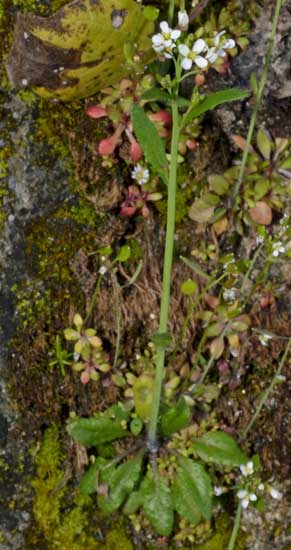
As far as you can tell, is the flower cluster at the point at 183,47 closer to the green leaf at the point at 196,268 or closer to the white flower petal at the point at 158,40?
the white flower petal at the point at 158,40

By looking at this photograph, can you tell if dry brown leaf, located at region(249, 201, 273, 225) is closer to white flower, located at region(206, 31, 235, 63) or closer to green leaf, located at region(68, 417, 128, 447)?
white flower, located at region(206, 31, 235, 63)

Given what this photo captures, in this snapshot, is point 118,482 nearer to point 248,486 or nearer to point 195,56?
point 248,486

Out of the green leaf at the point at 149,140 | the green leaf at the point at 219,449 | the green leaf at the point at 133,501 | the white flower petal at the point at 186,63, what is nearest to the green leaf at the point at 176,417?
the green leaf at the point at 219,449

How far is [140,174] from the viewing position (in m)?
3.10

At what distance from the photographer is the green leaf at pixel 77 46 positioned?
2.81m

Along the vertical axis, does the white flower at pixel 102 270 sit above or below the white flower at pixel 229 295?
above

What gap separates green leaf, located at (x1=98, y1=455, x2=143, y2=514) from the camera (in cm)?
296

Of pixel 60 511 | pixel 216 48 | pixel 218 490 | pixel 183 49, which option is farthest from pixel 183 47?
pixel 60 511

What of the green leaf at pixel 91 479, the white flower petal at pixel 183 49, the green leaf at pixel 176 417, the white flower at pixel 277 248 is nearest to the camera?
the white flower petal at pixel 183 49

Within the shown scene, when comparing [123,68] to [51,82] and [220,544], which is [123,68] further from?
[220,544]

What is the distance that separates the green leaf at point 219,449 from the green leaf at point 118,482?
28 cm

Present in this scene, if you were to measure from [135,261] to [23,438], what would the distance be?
3.12 feet

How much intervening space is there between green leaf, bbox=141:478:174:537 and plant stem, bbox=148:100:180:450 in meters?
0.17

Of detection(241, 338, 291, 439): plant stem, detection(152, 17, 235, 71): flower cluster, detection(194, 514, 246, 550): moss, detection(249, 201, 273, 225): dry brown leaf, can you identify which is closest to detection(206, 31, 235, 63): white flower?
detection(152, 17, 235, 71): flower cluster
